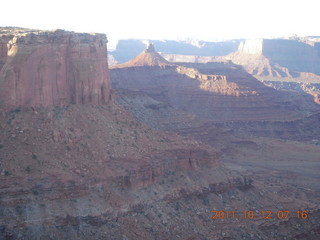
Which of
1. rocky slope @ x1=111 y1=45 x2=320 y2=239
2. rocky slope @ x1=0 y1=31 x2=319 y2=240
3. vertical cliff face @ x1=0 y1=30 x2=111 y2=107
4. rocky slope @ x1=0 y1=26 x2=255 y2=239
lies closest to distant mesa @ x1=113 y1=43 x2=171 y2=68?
rocky slope @ x1=111 y1=45 x2=320 y2=239

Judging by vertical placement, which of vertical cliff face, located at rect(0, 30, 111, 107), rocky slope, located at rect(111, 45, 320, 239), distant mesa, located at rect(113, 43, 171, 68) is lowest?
rocky slope, located at rect(111, 45, 320, 239)

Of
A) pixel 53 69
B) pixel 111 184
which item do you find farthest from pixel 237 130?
pixel 111 184

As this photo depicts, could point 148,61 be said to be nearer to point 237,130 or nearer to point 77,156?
point 237,130

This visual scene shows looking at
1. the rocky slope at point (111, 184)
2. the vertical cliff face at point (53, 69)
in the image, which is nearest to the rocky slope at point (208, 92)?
the rocky slope at point (111, 184)

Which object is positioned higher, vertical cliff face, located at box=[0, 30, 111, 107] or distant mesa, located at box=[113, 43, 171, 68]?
vertical cliff face, located at box=[0, 30, 111, 107]

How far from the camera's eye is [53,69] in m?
43.7

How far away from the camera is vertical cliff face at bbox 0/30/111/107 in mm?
41375

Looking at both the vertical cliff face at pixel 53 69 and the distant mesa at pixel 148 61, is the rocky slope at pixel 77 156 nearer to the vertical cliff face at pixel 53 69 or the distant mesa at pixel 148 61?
the vertical cliff face at pixel 53 69

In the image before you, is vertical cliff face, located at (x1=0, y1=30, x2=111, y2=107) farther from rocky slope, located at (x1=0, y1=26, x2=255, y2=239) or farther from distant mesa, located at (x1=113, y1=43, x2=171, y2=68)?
distant mesa, located at (x1=113, y1=43, x2=171, y2=68)

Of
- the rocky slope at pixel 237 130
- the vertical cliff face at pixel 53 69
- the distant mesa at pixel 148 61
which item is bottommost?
the rocky slope at pixel 237 130

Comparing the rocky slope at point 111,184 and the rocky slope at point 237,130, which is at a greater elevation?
the rocky slope at point 111,184

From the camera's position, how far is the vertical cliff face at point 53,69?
136 feet

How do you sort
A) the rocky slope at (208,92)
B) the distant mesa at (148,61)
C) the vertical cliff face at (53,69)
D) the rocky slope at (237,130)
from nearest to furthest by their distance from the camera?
the vertical cliff face at (53,69), the rocky slope at (237,130), the rocky slope at (208,92), the distant mesa at (148,61)

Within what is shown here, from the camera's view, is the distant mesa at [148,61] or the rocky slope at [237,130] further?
the distant mesa at [148,61]
